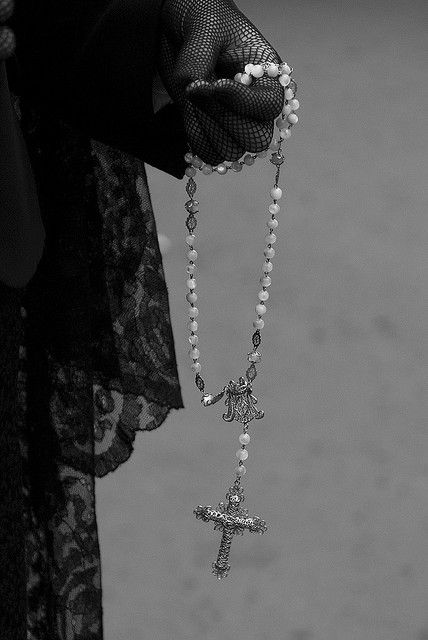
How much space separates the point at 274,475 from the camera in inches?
58.9

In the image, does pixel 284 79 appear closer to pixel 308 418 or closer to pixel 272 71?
pixel 272 71

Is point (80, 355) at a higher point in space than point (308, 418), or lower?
lower

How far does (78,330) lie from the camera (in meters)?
0.75

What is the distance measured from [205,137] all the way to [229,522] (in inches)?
15.9

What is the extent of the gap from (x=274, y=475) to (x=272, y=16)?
1.84 m

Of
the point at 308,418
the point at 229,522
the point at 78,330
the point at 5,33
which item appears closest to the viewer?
the point at 5,33

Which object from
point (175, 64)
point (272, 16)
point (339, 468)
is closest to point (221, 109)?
point (175, 64)

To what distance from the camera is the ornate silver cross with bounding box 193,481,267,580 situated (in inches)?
34.4

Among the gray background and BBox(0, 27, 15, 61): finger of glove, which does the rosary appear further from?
the gray background

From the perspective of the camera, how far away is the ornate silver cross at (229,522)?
2.87 ft

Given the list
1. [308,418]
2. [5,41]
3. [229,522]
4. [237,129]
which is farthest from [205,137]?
[308,418]

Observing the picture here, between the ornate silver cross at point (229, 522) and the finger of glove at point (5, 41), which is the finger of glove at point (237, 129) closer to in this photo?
the finger of glove at point (5, 41)

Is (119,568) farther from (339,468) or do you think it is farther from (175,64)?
(175,64)

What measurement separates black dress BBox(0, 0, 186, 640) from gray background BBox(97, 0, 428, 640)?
19.9 inches
